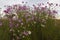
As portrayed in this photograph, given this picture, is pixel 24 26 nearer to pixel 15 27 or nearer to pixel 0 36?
pixel 15 27

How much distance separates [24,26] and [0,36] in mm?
496

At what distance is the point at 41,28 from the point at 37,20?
183mm

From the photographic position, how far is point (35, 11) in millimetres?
5023

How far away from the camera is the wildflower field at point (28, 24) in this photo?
4.54m

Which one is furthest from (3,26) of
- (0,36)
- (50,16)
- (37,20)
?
(50,16)

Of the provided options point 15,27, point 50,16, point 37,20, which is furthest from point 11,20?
point 50,16

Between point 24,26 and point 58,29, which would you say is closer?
point 24,26

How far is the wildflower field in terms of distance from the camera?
179 inches

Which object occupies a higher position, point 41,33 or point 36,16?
point 36,16

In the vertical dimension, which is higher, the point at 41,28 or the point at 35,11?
the point at 35,11

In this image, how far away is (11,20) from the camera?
452cm

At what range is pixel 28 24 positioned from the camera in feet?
15.6

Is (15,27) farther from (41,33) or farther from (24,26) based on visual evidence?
(41,33)

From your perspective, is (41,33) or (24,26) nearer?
(24,26)
